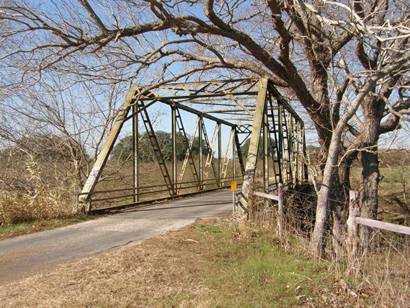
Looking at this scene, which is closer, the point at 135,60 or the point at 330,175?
the point at 330,175

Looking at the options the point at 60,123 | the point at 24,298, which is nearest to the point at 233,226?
the point at 24,298

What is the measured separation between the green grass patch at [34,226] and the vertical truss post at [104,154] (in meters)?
Result: 0.82

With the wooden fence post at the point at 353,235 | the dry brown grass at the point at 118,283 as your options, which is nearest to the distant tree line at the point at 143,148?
the dry brown grass at the point at 118,283

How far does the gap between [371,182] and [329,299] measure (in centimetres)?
881

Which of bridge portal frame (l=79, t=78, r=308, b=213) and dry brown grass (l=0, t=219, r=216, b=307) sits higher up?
bridge portal frame (l=79, t=78, r=308, b=213)

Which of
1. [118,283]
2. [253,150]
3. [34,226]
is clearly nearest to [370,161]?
[253,150]

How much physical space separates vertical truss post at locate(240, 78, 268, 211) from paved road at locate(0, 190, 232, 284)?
1.65m

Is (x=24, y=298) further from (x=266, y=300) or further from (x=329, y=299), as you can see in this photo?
(x=329, y=299)

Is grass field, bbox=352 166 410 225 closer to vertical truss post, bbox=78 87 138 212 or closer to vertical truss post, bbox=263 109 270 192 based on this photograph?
vertical truss post, bbox=263 109 270 192

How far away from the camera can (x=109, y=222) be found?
1135 cm

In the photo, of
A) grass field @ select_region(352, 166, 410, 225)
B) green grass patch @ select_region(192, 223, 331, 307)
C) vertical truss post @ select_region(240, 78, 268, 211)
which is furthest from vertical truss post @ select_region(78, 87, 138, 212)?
grass field @ select_region(352, 166, 410, 225)

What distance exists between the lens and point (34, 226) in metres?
10.4

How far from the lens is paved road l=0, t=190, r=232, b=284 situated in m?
7.12

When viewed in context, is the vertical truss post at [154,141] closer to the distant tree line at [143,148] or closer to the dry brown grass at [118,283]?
the distant tree line at [143,148]
